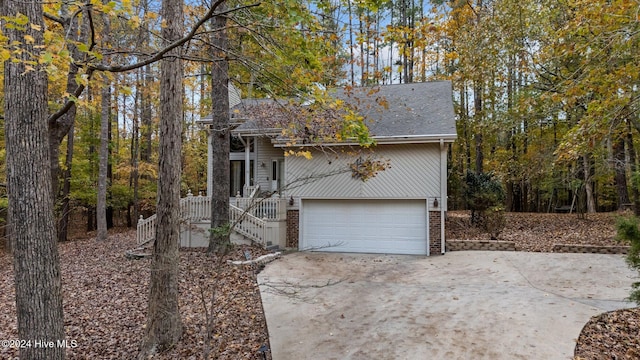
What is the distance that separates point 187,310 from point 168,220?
6.59 feet

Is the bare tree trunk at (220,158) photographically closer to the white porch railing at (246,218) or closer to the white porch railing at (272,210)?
the white porch railing at (246,218)

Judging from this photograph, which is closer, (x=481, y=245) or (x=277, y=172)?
(x=481, y=245)

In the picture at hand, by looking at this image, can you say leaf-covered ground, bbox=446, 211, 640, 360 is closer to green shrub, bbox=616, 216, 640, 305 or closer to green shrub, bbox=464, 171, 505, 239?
green shrub, bbox=464, 171, 505, 239

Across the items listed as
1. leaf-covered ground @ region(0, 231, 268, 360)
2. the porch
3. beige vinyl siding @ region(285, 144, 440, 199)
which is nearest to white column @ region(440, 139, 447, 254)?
beige vinyl siding @ region(285, 144, 440, 199)

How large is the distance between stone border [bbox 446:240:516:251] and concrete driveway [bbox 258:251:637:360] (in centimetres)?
57

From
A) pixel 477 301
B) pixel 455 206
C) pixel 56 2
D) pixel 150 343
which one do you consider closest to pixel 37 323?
pixel 150 343

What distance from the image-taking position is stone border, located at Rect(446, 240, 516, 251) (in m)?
10.4

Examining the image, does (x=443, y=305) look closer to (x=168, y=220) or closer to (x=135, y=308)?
(x=168, y=220)

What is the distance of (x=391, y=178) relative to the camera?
36.3 feet

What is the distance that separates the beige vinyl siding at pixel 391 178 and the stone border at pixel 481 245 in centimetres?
166

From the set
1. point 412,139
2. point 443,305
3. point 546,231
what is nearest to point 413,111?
point 412,139

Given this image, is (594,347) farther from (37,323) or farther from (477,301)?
(37,323)

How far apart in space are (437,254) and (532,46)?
783cm

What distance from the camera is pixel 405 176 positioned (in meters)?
11.0
